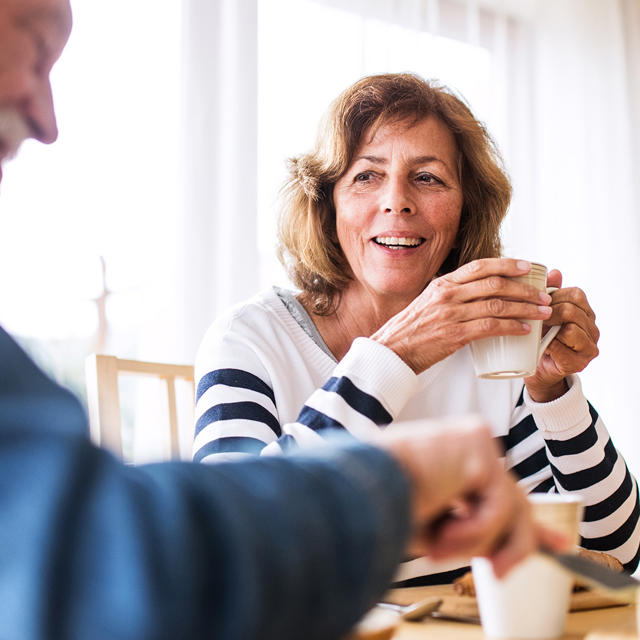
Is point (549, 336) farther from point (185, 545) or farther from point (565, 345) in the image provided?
point (185, 545)

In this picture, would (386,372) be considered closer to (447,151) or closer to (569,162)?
(447,151)

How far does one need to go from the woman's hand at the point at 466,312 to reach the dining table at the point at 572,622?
0.36 m

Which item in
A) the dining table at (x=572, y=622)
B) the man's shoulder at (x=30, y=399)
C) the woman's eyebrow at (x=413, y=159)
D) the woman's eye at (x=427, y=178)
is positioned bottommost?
the dining table at (x=572, y=622)

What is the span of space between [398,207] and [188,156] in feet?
3.96

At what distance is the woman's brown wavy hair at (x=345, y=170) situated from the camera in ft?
4.63

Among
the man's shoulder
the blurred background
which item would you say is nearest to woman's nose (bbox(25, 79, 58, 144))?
the man's shoulder

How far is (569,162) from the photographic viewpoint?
3.33 meters

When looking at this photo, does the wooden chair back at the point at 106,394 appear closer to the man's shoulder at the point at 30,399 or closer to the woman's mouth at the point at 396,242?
the woman's mouth at the point at 396,242

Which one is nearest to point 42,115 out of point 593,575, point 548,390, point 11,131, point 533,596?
point 11,131

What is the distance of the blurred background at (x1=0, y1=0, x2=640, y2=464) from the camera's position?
84.3 inches

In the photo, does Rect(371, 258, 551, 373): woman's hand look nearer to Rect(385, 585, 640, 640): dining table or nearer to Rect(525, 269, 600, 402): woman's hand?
Rect(525, 269, 600, 402): woman's hand

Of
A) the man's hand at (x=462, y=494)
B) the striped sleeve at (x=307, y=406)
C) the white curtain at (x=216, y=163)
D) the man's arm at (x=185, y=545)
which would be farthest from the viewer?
the white curtain at (x=216, y=163)

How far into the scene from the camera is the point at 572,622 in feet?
2.27

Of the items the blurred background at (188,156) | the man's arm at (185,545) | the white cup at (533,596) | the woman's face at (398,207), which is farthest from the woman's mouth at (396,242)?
the man's arm at (185,545)
